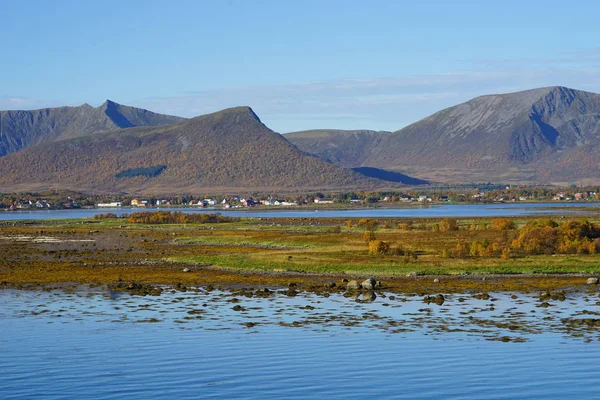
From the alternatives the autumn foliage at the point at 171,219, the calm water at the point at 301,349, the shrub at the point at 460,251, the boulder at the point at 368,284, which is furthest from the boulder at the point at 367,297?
the autumn foliage at the point at 171,219

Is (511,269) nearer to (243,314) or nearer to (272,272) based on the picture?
(272,272)

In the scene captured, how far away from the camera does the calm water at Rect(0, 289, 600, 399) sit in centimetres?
2530

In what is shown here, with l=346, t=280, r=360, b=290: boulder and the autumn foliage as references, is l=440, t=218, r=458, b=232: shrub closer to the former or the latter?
the autumn foliage

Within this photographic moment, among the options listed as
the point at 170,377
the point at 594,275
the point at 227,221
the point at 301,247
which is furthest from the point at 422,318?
the point at 227,221

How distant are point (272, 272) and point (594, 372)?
31.6 metres

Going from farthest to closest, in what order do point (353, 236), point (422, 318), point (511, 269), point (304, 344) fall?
point (353, 236) → point (511, 269) → point (422, 318) → point (304, 344)

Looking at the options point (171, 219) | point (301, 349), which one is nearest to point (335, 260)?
point (301, 349)

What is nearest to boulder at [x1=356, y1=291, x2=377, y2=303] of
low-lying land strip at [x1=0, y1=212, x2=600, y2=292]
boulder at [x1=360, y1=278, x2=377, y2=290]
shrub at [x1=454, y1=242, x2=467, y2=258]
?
boulder at [x1=360, y1=278, x2=377, y2=290]

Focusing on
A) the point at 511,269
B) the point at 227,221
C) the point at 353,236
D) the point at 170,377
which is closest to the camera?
the point at 170,377

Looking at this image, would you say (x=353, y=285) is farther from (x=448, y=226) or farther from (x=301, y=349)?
(x=448, y=226)

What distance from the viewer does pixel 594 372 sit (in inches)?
1063

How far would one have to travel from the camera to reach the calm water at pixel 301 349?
25.3m

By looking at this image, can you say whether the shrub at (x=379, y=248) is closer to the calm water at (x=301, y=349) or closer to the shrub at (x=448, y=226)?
the calm water at (x=301, y=349)

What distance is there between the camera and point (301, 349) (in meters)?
30.6
